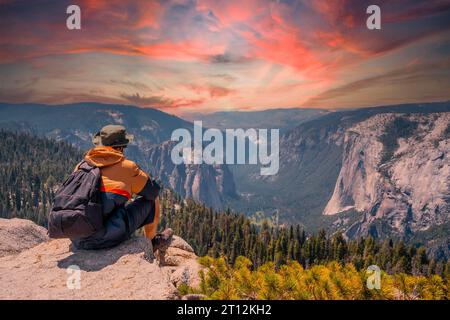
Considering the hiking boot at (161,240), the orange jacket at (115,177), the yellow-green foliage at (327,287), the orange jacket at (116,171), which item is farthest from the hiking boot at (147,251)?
the yellow-green foliage at (327,287)

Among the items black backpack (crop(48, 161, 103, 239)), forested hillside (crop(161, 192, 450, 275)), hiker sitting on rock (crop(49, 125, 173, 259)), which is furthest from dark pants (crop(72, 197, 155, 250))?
forested hillside (crop(161, 192, 450, 275))

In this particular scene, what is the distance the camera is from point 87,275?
32.3 feet

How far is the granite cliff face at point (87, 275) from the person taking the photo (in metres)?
8.91

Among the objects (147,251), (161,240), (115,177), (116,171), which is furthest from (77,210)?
(161,240)

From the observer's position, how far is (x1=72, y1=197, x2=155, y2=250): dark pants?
1089 centimetres

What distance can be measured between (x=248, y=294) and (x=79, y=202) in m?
5.30

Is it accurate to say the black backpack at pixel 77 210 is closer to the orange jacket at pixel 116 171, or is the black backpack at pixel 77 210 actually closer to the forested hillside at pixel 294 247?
the orange jacket at pixel 116 171

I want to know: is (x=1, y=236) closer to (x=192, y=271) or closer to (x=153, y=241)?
(x=153, y=241)

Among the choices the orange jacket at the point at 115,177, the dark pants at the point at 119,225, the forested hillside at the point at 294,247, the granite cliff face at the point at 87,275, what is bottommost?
the forested hillside at the point at 294,247

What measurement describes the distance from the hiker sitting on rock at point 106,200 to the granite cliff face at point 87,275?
0.56 m

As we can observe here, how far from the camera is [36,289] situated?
9180 mm

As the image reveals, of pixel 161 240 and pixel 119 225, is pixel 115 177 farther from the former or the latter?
pixel 161 240
